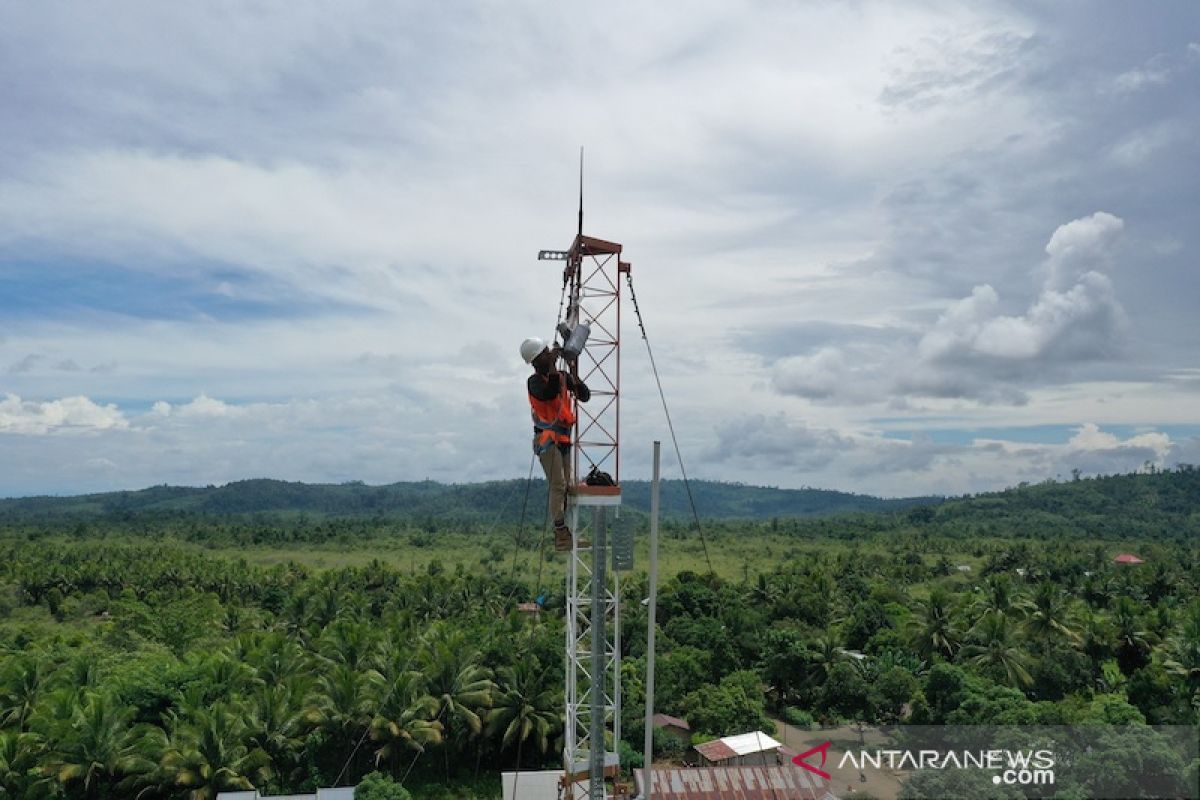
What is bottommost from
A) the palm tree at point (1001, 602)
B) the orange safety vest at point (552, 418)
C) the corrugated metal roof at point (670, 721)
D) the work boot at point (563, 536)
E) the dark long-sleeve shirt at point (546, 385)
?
the corrugated metal roof at point (670, 721)

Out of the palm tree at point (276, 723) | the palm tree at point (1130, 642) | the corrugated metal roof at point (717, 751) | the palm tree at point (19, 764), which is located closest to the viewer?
the palm tree at point (19, 764)

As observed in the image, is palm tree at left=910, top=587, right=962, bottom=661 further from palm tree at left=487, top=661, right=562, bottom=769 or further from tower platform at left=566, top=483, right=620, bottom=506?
tower platform at left=566, top=483, right=620, bottom=506

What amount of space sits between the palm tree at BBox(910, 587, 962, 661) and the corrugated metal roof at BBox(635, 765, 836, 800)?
59.5 ft

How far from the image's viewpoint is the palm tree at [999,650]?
36000 mm

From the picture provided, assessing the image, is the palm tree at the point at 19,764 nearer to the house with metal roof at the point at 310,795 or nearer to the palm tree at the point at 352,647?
the house with metal roof at the point at 310,795

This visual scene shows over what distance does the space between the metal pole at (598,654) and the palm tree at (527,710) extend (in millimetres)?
9016

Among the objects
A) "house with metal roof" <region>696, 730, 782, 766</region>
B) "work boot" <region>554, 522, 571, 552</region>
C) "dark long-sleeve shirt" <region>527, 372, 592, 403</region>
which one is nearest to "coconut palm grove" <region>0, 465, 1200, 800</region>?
"work boot" <region>554, 522, 571, 552</region>

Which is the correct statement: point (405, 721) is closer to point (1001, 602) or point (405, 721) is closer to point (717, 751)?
point (717, 751)

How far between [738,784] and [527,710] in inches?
360

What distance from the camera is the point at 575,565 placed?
854 inches

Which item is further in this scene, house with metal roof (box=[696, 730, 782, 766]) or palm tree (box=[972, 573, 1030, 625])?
palm tree (box=[972, 573, 1030, 625])

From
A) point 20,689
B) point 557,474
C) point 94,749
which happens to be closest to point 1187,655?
point 557,474

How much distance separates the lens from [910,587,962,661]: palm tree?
1586 inches

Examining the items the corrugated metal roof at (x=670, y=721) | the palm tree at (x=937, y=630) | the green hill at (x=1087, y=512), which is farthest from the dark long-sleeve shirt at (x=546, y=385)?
the green hill at (x=1087, y=512)
